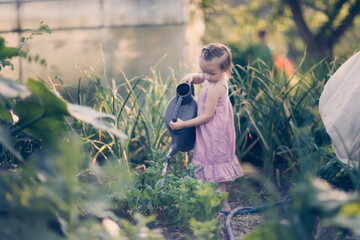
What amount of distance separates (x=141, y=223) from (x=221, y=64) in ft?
3.73

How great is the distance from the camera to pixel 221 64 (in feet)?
7.16

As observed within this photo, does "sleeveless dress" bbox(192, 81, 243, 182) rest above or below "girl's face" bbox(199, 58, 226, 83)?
below

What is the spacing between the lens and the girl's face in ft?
7.12

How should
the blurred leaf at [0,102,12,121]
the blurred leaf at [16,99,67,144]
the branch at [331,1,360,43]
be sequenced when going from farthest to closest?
the branch at [331,1,360,43] → the blurred leaf at [0,102,12,121] → the blurred leaf at [16,99,67,144]

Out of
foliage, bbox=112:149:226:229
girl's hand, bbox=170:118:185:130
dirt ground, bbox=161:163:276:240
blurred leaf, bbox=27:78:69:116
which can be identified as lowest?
dirt ground, bbox=161:163:276:240

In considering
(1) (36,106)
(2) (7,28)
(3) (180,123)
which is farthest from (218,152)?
(2) (7,28)

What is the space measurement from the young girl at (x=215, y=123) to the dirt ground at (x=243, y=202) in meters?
0.14

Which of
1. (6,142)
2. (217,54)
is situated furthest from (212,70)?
(6,142)

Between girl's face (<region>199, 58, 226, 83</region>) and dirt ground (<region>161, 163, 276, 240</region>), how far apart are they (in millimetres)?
607

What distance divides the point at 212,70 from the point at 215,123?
29 cm

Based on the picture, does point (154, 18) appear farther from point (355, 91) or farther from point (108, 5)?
point (355, 91)

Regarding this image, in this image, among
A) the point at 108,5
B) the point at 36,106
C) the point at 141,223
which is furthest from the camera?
the point at 108,5

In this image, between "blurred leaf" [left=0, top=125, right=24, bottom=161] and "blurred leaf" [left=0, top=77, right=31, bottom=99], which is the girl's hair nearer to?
"blurred leaf" [left=0, top=77, right=31, bottom=99]

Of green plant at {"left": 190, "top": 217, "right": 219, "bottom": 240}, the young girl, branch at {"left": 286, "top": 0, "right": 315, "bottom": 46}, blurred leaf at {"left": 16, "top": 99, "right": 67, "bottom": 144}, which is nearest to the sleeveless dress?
the young girl
